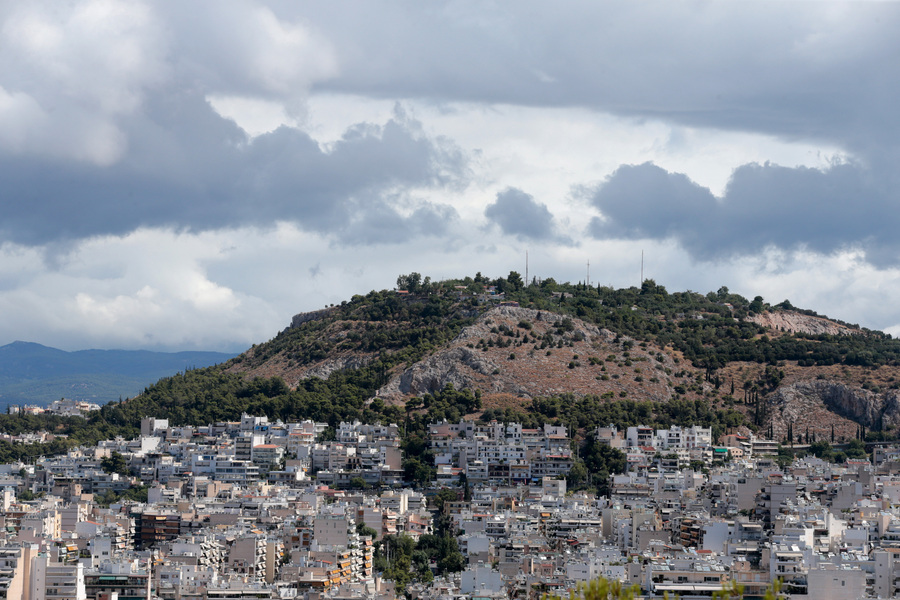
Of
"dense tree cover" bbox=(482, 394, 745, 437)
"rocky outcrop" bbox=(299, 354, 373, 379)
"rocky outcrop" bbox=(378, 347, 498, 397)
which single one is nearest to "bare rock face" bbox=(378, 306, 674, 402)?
"rocky outcrop" bbox=(378, 347, 498, 397)

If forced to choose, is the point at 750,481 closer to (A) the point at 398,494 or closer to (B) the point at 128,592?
(A) the point at 398,494

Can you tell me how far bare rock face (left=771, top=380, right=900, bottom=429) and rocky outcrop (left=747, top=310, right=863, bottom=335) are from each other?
674 inches

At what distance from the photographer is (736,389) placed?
9088 cm

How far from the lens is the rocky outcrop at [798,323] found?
107 m

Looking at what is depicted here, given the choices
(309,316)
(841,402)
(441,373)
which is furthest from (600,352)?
(309,316)

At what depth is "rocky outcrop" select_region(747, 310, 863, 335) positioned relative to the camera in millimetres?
107075

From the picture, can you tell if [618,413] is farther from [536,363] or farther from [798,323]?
[798,323]

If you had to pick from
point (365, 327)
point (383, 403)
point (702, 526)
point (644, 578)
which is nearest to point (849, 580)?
point (644, 578)

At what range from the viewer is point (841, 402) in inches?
3450

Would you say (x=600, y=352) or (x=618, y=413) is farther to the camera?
(x=600, y=352)

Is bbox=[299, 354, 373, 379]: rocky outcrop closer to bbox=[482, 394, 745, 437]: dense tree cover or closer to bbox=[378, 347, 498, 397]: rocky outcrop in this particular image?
bbox=[378, 347, 498, 397]: rocky outcrop

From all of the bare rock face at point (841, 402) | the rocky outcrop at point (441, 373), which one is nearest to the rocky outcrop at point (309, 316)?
the rocky outcrop at point (441, 373)

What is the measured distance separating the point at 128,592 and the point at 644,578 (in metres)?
15.1

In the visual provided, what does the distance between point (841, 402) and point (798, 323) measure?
70.3 feet
